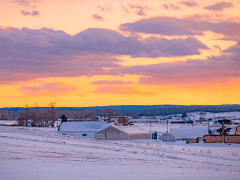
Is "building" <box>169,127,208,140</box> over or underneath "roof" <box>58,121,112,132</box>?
underneath

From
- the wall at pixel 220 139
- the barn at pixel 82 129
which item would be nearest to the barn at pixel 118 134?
the barn at pixel 82 129

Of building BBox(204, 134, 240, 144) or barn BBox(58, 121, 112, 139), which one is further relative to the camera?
barn BBox(58, 121, 112, 139)

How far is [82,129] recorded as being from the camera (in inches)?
2992

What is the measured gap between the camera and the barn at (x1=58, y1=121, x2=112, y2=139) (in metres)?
74.6

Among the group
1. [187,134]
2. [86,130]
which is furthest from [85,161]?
[187,134]

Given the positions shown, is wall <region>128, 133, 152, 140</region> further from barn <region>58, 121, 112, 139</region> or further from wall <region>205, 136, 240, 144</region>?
wall <region>205, 136, 240, 144</region>

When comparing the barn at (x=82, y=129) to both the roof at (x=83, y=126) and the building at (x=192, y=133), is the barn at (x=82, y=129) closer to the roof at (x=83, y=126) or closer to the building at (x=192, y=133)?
the roof at (x=83, y=126)

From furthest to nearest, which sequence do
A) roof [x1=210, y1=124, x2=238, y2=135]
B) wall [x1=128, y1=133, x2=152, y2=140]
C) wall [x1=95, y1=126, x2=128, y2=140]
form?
1. wall [x1=128, y1=133, x2=152, y2=140]
2. wall [x1=95, y1=126, x2=128, y2=140]
3. roof [x1=210, y1=124, x2=238, y2=135]

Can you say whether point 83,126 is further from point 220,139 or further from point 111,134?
point 220,139

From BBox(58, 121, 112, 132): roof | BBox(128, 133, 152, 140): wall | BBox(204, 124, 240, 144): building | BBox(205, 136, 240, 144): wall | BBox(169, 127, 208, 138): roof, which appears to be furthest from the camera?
BBox(169, 127, 208, 138): roof

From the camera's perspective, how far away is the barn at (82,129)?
74.6 m

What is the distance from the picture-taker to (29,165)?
18.8 metres

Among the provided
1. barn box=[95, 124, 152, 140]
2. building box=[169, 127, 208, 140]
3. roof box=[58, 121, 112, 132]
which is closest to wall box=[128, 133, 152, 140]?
barn box=[95, 124, 152, 140]

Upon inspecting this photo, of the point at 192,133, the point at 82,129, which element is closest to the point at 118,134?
the point at 82,129
